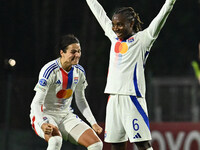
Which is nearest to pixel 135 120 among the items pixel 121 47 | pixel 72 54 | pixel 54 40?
pixel 121 47

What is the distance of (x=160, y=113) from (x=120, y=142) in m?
12.1

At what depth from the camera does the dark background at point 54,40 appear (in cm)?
1018

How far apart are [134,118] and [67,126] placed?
1.01 meters

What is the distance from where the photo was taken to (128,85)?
18.9 feet

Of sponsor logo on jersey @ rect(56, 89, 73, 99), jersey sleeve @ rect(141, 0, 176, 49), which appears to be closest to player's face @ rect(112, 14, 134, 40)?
jersey sleeve @ rect(141, 0, 176, 49)

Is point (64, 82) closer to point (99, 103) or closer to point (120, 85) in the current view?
point (120, 85)

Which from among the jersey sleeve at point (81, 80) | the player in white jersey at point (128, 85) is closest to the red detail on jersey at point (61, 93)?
the jersey sleeve at point (81, 80)

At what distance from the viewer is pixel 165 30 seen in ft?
73.3

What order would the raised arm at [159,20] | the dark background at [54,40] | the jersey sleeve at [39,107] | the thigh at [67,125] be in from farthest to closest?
1. the dark background at [54,40]
2. the thigh at [67,125]
3. the jersey sleeve at [39,107]
4. the raised arm at [159,20]

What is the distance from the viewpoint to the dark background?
1018 cm

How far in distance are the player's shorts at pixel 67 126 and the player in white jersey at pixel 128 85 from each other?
25.2 inches

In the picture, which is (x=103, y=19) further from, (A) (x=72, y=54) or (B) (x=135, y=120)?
(B) (x=135, y=120)

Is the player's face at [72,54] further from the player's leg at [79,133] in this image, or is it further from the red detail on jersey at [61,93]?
the player's leg at [79,133]

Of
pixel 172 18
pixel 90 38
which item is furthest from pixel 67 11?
pixel 172 18
